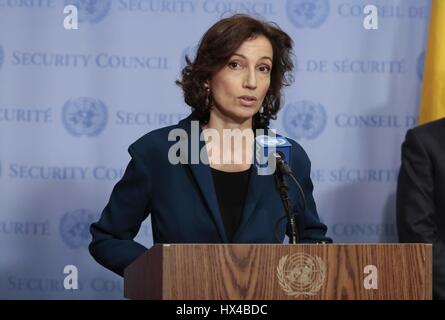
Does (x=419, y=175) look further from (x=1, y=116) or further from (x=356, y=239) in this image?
(x=1, y=116)

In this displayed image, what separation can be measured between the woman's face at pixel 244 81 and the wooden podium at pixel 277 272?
1027mm

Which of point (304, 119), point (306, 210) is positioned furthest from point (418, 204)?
point (304, 119)

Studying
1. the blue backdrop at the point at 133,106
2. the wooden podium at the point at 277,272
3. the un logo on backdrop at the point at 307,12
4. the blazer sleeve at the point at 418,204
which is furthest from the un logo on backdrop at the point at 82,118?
the wooden podium at the point at 277,272

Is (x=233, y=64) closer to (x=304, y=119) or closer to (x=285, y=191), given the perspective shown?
(x=285, y=191)

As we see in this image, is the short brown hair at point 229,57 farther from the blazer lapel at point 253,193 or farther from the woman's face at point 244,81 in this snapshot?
the blazer lapel at point 253,193

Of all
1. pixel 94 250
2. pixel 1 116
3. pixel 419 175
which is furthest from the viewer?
pixel 1 116

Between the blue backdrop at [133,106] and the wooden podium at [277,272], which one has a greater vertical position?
the blue backdrop at [133,106]

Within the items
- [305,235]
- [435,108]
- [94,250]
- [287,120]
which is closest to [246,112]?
[305,235]

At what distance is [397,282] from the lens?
6.68 ft

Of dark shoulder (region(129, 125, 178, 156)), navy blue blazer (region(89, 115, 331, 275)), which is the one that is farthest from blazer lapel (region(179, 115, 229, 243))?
dark shoulder (region(129, 125, 178, 156))

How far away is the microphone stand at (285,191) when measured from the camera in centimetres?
225

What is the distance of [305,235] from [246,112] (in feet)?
1.60

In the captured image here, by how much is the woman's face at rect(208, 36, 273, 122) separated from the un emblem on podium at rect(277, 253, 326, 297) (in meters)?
1.05

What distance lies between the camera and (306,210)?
3.00 metres
